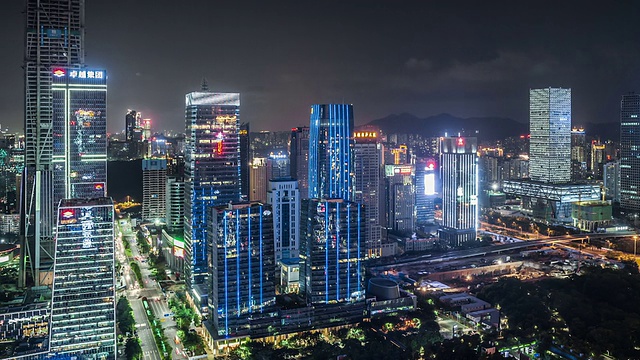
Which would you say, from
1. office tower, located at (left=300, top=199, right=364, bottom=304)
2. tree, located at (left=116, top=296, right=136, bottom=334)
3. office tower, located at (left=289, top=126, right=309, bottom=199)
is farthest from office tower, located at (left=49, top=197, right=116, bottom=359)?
office tower, located at (left=289, top=126, right=309, bottom=199)

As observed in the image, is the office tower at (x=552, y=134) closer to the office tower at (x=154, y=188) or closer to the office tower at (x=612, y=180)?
the office tower at (x=612, y=180)

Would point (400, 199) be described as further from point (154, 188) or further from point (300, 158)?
point (154, 188)

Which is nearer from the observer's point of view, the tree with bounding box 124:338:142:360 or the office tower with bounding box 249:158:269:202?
the tree with bounding box 124:338:142:360

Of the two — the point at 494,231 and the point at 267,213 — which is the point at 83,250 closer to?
the point at 267,213

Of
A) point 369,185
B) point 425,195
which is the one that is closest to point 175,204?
point 369,185

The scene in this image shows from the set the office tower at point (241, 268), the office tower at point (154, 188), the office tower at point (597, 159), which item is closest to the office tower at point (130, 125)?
the office tower at point (154, 188)

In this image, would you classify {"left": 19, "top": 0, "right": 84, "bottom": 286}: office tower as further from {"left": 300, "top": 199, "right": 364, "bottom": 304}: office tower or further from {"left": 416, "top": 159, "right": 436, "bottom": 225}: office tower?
{"left": 416, "top": 159, "right": 436, "bottom": 225}: office tower

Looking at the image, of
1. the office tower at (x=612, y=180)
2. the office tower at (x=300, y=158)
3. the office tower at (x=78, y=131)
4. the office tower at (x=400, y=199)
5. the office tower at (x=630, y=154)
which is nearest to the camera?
the office tower at (x=78, y=131)
